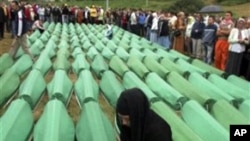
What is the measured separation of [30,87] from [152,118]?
4135mm

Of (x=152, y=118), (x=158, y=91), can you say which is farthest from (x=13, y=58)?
(x=152, y=118)

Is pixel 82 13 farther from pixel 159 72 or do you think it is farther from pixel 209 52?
pixel 159 72

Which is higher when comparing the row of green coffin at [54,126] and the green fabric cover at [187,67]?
the row of green coffin at [54,126]

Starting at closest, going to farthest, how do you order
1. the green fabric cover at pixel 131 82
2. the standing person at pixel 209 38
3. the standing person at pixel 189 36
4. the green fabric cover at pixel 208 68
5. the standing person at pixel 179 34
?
the green fabric cover at pixel 131 82 < the green fabric cover at pixel 208 68 < the standing person at pixel 209 38 < the standing person at pixel 189 36 < the standing person at pixel 179 34

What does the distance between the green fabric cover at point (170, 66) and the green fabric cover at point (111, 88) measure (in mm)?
1635

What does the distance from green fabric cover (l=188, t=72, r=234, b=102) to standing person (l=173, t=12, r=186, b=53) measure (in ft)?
19.7

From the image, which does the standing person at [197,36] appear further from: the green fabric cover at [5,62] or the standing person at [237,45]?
the green fabric cover at [5,62]

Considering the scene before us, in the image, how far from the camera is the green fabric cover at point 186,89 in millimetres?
6594

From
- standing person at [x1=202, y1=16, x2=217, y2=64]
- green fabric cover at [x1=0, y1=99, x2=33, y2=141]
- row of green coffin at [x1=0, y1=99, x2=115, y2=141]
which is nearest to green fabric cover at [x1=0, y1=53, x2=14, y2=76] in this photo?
green fabric cover at [x1=0, y1=99, x2=33, y2=141]

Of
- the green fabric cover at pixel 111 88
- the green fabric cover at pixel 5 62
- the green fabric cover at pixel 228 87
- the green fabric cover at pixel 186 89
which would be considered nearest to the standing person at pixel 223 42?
the green fabric cover at pixel 228 87

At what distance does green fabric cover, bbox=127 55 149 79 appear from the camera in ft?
28.3

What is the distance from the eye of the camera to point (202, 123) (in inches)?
211

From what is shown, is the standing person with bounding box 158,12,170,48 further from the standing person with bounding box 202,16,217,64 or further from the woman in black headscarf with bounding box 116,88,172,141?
the woman in black headscarf with bounding box 116,88,172,141

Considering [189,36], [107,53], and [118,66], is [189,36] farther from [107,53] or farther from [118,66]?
[118,66]
